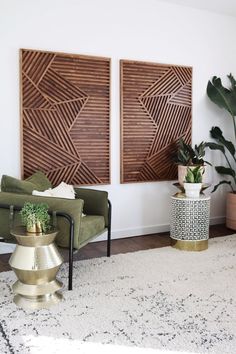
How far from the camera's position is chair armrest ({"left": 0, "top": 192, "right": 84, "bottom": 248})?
9.65 feet

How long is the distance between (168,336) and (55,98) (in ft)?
8.61

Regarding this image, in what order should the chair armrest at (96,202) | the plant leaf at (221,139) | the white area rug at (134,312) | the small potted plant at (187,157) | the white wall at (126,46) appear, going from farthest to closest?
the plant leaf at (221,139) → the small potted plant at (187,157) → the white wall at (126,46) → the chair armrest at (96,202) → the white area rug at (134,312)

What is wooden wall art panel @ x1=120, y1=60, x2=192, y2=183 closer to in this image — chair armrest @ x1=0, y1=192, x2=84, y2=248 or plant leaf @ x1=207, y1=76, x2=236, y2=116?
plant leaf @ x1=207, y1=76, x2=236, y2=116

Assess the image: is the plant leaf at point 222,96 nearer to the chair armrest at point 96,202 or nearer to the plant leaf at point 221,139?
the plant leaf at point 221,139

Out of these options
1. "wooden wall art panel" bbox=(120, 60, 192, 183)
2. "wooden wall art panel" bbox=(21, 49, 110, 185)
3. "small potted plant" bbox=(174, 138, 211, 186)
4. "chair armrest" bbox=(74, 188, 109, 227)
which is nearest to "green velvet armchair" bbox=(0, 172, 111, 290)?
"chair armrest" bbox=(74, 188, 109, 227)

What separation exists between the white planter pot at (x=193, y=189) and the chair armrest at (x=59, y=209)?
143 cm

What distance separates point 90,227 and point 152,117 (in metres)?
1.83

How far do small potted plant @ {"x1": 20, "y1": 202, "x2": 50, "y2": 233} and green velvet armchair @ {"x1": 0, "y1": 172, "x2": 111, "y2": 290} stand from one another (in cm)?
19

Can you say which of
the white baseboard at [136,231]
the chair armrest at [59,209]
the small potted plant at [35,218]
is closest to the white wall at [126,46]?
the white baseboard at [136,231]

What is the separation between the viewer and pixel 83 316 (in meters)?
2.53

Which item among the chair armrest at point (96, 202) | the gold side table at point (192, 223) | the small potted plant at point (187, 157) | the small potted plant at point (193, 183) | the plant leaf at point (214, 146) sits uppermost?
the plant leaf at point (214, 146)

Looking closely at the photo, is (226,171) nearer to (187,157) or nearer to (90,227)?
(187,157)

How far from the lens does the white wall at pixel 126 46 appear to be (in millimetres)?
3787

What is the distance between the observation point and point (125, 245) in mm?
4227
